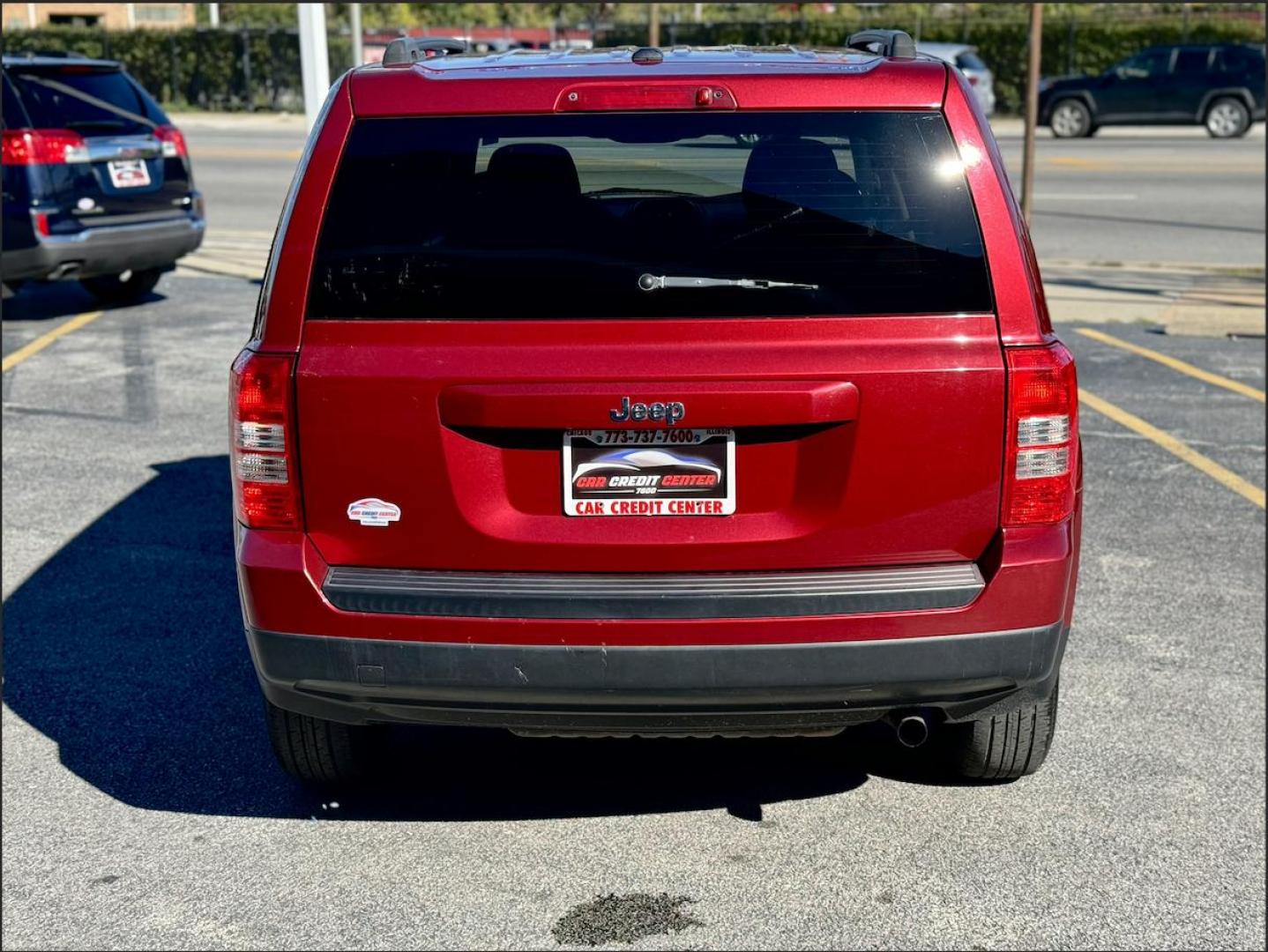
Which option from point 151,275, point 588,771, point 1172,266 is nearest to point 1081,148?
point 1172,266

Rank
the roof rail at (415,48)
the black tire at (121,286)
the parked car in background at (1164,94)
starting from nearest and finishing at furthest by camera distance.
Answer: the roof rail at (415,48) → the black tire at (121,286) → the parked car in background at (1164,94)

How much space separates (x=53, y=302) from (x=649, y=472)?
10904mm

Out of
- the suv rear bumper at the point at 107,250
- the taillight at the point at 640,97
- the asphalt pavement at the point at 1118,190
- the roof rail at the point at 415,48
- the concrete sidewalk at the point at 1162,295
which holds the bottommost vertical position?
the asphalt pavement at the point at 1118,190

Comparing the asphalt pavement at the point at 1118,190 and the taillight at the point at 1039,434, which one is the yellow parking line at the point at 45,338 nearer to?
the asphalt pavement at the point at 1118,190

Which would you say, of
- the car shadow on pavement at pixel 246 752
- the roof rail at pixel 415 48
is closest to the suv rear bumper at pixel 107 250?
the car shadow on pavement at pixel 246 752

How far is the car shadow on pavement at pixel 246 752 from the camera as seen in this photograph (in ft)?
14.0

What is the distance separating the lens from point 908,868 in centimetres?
386

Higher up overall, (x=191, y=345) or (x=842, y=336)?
(x=842, y=336)

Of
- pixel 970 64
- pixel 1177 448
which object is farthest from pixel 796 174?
pixel 970 64

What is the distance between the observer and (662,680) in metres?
3.50

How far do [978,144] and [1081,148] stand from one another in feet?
83.0

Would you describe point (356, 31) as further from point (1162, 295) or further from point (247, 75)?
point (247, 75)

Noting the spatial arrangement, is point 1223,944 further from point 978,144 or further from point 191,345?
point 191,345

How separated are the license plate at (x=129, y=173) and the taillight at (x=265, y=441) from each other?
8.77 metres
